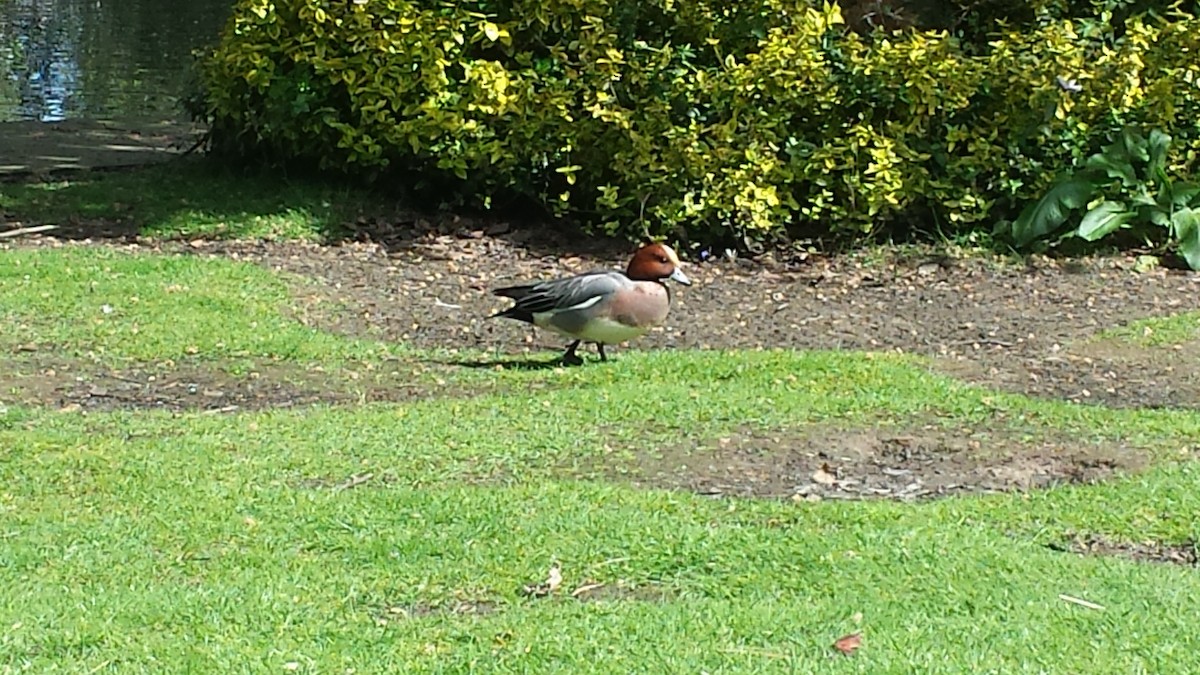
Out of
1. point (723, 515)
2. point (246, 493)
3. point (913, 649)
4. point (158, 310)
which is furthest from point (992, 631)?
point (158, 310)

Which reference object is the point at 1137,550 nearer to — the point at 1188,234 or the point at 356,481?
the point at 356,481

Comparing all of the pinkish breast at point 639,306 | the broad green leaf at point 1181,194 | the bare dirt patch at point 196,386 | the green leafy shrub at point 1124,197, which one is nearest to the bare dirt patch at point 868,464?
the pinkish breast at point 639,306

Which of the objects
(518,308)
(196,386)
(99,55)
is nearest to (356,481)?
(196,386)

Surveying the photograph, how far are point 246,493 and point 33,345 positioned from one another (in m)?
2.72

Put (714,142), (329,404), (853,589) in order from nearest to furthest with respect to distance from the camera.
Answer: (853,589)
(329,404)
(714,142)

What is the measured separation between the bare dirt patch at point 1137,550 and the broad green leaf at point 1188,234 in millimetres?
4991

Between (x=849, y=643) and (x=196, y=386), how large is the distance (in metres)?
3.82

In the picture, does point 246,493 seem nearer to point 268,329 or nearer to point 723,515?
point 723,515

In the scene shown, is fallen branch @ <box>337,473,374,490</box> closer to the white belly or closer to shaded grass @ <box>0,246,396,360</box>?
the white belly

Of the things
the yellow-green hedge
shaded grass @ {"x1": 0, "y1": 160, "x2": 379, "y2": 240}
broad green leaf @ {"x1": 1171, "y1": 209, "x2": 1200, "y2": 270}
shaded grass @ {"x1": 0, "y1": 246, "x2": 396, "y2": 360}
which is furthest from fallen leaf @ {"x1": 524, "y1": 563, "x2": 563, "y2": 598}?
broad green leaf @ {"x1": 1171, "y1": 209, "x2": 1200, "y2": 270}

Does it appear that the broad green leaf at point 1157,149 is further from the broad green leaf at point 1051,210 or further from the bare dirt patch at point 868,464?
the bare dirt patch at point 868,464

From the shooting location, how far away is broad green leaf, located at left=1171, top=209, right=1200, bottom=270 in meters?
9.30

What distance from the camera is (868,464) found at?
5.62m

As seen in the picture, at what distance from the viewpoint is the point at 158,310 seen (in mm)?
7941
